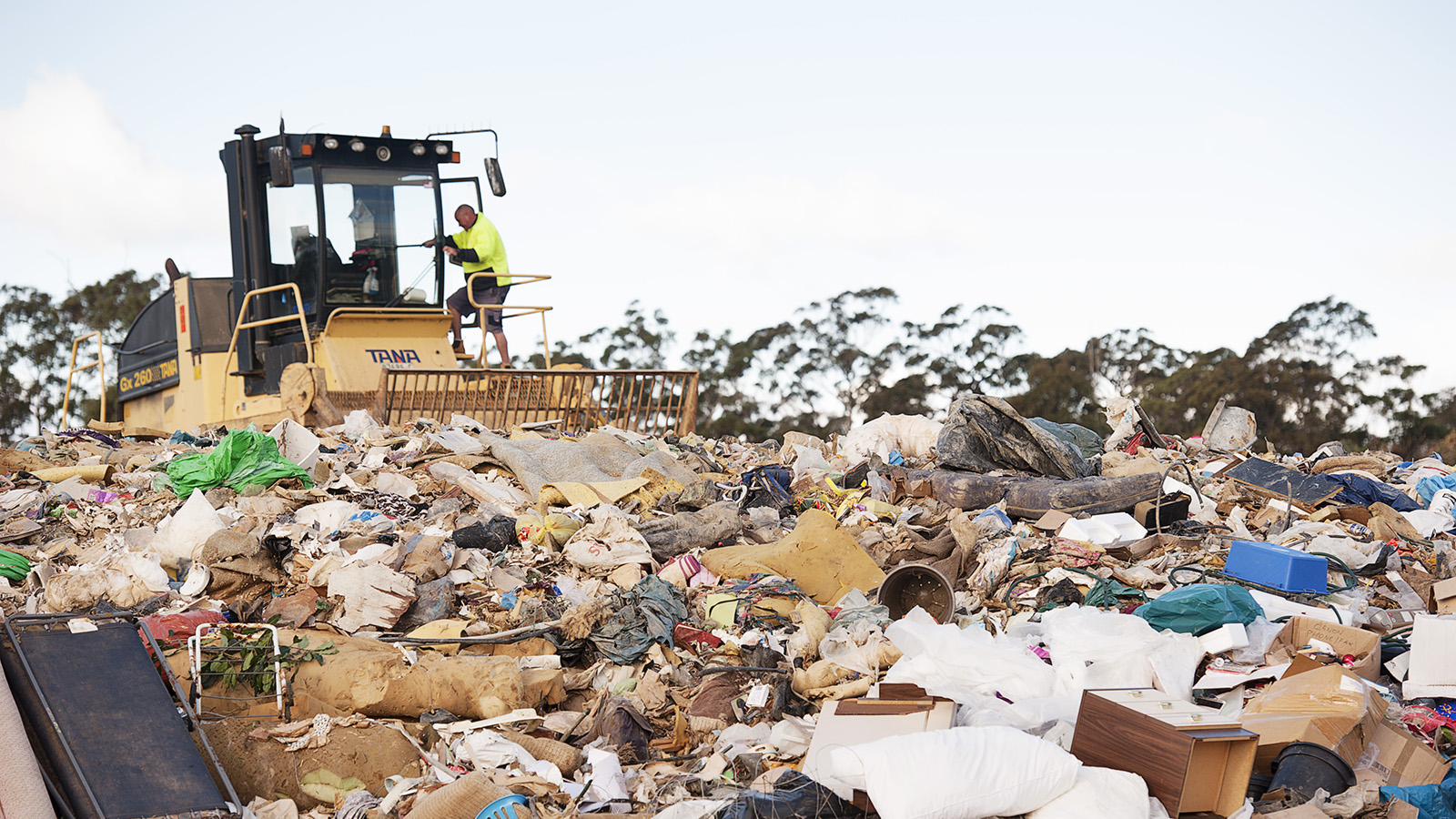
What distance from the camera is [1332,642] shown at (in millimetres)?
4441

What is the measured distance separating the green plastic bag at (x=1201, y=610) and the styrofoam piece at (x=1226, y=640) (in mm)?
102

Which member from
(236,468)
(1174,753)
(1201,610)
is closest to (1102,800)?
(1174,753)

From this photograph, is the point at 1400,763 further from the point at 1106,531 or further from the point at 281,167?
the point at 281,167

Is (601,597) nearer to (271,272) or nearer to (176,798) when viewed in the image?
(176,798)

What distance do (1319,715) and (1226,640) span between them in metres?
0.80

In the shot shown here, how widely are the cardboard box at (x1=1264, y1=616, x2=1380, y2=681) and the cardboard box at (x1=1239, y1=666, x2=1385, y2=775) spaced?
44 cm

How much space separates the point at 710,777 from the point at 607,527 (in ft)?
7.60

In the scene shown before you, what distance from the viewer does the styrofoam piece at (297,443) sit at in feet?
23.9

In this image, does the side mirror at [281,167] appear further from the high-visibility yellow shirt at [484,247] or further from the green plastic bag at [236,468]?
the green plastic bag at [236,468]

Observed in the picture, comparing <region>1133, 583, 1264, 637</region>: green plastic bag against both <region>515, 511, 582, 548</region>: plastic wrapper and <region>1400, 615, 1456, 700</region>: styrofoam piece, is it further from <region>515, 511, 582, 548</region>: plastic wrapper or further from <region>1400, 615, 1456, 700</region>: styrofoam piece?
<region>515, 511, 582, 548</region>: plastic wrapper

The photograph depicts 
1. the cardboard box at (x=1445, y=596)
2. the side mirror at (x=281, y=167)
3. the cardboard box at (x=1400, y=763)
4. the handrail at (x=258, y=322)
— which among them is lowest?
the cardboard box at (x=1400, y=763)

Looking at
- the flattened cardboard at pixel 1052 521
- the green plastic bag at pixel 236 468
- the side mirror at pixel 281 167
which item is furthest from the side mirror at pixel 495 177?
the flattened cardboard at pixel 1052 521

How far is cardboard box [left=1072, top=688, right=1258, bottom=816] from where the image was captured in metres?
3.14

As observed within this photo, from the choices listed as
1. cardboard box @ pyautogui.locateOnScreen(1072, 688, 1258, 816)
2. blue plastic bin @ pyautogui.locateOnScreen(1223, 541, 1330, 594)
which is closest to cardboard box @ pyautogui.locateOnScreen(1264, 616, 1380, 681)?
blue plastic bin @ pyautogui.locateOnScreen(1223, 541, 1330, 594)
